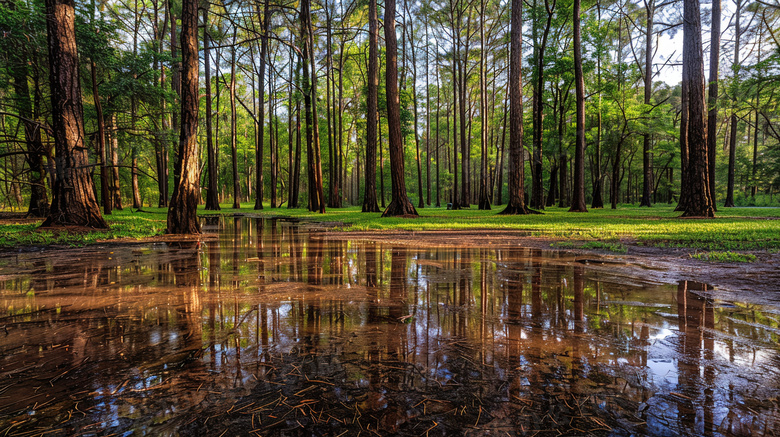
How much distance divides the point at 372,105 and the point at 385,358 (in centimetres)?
1941

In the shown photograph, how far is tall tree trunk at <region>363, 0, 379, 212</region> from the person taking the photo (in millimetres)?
18219

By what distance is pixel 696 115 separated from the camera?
1352 centimetres

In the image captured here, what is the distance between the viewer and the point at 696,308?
3.01 metres

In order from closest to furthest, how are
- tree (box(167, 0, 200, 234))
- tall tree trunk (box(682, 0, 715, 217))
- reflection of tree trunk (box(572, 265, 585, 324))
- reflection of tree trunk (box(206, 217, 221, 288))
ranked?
reflection of tree trunk (box(572, 265, 585, 324)) → reflection of tree trunk (box(206, 217, 221, 288)) → tree (box(167, 0, 200, 234)) → tall tree trunk (box(682, 0, 715, 217))

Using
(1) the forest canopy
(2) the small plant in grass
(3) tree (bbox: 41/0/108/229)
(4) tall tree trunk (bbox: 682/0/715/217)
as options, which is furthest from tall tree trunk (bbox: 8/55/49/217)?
(4) tall tree trunk (bbox: 682/0/715/217)

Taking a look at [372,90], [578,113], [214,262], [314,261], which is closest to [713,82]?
[578,113]

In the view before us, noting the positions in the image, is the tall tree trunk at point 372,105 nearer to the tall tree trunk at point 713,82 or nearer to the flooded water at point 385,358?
the flooded water at point 385,358

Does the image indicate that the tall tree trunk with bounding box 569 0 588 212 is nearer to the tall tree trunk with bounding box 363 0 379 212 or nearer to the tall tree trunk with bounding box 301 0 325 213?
the tall tree trunk with bounding box 363 0 379 212

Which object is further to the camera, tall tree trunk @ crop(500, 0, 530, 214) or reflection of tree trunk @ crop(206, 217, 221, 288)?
tall tree trunk @ crop(500, 0, 530, 214)

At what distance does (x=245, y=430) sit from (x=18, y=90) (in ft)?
70.3

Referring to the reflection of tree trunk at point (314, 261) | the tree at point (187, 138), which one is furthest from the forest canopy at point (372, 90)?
the reflection of tree trunk at point (314, 261)

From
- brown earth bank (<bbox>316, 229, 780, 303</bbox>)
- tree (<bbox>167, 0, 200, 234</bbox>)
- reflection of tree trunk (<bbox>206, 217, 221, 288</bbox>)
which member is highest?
tree (<bbox>167, 0, 200, 234</bbox>)

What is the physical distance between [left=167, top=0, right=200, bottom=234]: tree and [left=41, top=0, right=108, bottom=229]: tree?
2.47m

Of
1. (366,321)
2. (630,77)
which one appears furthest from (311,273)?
(630,77)
